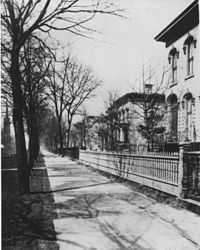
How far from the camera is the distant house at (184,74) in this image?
636 inches

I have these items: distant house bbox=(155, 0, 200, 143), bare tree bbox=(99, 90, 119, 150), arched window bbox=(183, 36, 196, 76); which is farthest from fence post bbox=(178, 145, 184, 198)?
bare tree bbox=(99, 90, 119, 150)

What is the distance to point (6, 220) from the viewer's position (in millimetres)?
5957

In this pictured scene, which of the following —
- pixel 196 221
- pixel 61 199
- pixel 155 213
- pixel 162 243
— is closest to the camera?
pixel 162 243

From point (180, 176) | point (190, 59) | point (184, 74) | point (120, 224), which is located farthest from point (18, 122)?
point (184, 74)

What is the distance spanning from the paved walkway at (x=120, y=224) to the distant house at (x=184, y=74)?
9407mm

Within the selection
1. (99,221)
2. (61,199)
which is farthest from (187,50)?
(99,221)

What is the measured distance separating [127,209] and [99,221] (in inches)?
46.5

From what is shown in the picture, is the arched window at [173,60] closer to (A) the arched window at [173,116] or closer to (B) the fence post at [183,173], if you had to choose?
(A) the arched window at [173,116]

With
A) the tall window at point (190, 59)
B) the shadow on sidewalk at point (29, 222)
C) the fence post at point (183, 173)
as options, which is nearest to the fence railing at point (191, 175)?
the fence post at point (183, 173)

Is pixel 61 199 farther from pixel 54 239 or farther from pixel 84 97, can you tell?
pixel 84 97

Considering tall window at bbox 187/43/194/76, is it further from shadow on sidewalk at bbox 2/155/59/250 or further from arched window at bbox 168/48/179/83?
shadow on sidewalk at bbox 2/155/59/250

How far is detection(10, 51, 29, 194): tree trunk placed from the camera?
822 centimetres

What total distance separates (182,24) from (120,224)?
14.7m

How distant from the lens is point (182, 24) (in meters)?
17.2
